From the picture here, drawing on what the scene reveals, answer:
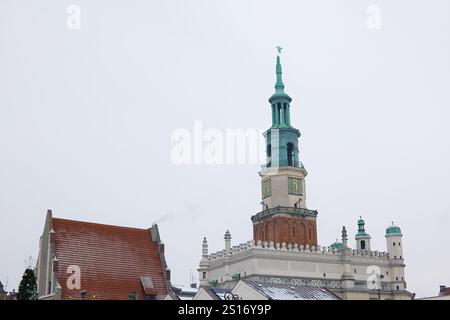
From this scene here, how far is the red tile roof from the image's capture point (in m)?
65.4

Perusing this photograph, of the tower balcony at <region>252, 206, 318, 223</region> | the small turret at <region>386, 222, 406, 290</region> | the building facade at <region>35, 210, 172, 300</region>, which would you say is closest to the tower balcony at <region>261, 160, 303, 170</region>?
the tower balcony at <region>252, 206, 318, 223</region>

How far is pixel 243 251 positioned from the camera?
332ft

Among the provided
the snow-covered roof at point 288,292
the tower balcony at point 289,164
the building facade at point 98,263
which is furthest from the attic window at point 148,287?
the tower balcony at point 289,164

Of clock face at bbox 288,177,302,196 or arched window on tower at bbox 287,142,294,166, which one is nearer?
clock face at bbox 288,177,302,196

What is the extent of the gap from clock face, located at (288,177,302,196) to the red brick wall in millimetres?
4717

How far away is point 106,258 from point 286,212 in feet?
154

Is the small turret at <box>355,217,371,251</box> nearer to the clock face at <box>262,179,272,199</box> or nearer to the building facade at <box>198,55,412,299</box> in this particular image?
the building facade at <box>198,55,412,299</box>

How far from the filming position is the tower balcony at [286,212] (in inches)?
4311

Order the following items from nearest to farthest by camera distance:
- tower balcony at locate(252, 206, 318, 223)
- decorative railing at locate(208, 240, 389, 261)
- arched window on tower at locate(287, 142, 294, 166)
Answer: decorative railing at locate(208, 240, 389, 261)
tower balcony at locate(252, 206, 318, 223)
arched window on tower at locate(287, 142, 294, 166)

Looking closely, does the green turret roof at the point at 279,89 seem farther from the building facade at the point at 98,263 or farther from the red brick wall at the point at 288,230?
the building facade at the point at 98,263

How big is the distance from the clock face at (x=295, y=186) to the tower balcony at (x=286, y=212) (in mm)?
2945

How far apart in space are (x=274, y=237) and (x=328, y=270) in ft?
33.1

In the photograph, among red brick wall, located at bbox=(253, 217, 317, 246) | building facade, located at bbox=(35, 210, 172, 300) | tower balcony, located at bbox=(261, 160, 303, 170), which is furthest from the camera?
tower balcony, located at bbox=(261, 160, 303, 170)
